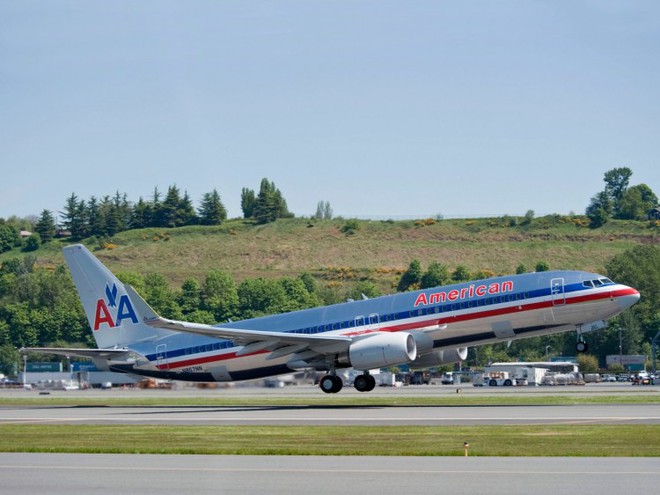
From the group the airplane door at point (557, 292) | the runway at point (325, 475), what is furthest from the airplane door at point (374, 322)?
the runway at point (325, 475)

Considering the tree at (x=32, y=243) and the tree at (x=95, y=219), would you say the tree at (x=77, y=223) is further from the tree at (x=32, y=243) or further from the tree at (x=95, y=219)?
the tree at (x=32, y=243)

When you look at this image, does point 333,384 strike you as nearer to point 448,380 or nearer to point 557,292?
point 557,292

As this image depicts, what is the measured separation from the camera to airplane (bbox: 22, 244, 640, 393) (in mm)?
50375

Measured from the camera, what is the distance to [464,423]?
3538 cm

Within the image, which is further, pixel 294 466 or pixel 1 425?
pixel 1 425

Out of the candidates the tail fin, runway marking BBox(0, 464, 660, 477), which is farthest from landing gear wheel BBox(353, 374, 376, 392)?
runway marking BBox(0, 464, 660, 477)

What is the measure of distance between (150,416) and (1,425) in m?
7.60

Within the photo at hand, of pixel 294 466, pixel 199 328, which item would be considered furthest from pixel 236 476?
pixel 199 328

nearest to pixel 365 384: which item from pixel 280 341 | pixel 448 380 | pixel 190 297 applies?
pixel 280 341

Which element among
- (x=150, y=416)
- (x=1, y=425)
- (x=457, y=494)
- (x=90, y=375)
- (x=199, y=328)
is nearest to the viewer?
(x=457, y=494)

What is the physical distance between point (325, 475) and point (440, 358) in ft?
112

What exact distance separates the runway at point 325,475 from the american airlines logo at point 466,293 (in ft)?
89.6

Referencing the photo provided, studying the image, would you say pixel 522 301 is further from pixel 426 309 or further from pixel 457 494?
pixel 457 494

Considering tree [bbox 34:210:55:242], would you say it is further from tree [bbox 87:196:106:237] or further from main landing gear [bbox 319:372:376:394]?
main landing gear [bbox 319:372:376:394]
